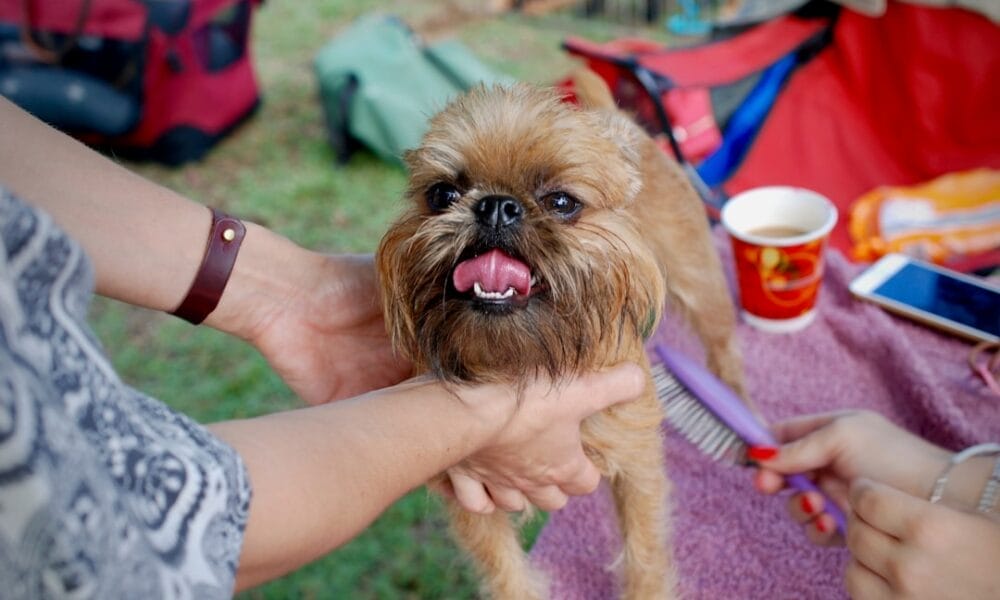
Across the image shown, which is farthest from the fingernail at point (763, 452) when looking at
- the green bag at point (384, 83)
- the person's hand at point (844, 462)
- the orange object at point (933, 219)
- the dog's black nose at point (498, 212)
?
the green bag at point (384, 83)

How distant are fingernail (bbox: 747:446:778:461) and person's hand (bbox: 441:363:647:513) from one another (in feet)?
1.31

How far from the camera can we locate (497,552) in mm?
2004

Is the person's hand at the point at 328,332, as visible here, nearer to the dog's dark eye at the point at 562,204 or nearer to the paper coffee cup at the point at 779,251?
the dog's dark eye at the point at 562,204

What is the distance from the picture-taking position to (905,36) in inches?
143

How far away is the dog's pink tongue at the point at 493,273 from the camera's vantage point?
4.84 ft

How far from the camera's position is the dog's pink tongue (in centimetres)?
148

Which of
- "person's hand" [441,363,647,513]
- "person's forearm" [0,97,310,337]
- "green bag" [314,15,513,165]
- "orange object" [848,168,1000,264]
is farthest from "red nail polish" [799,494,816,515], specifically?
"green bag" [314,15,513,165]

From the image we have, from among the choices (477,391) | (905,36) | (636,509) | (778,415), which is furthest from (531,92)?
(905,36)

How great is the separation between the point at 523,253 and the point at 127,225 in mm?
756

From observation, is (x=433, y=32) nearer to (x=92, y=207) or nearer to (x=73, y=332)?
(x=92, y=207)

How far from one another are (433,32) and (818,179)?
4102 mm

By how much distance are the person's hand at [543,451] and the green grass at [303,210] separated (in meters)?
0.37

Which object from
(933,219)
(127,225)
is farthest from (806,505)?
(933,219)

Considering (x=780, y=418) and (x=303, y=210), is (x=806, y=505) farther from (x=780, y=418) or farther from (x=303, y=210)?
(x=303, y=210)
